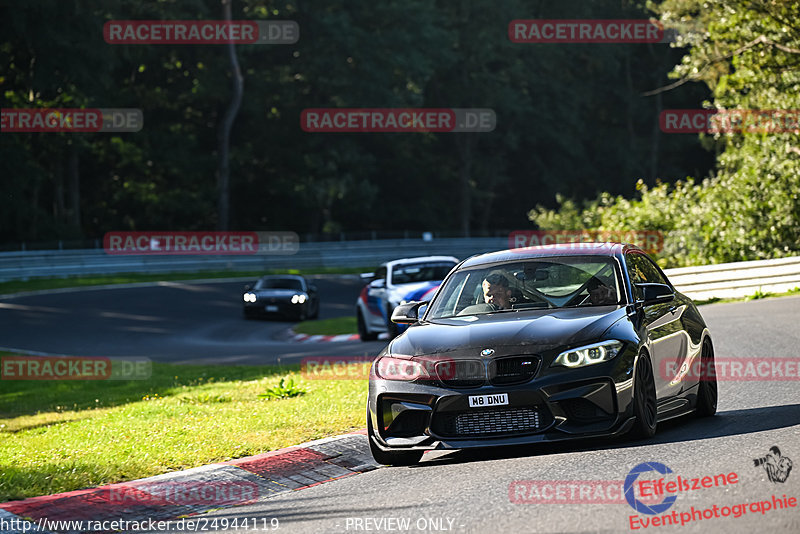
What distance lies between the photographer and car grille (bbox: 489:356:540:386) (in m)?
7.99

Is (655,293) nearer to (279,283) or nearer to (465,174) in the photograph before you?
(279,283)

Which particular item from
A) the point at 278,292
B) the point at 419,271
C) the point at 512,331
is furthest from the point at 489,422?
the point at 278,292

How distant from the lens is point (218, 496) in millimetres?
7895

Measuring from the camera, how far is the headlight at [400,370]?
825cm

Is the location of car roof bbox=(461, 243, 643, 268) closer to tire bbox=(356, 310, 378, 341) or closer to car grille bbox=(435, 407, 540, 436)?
car grille bbox=(435, 407, 540, 436)

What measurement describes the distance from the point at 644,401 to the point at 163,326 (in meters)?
25.8

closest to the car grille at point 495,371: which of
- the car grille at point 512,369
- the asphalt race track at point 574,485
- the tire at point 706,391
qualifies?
the car grille at point 512,369

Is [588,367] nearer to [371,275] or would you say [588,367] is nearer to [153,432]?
[153,432]

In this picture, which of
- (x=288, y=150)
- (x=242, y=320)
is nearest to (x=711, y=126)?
(x=242, y=320)

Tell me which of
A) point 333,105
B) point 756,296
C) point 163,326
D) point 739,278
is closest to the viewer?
point 756,296
